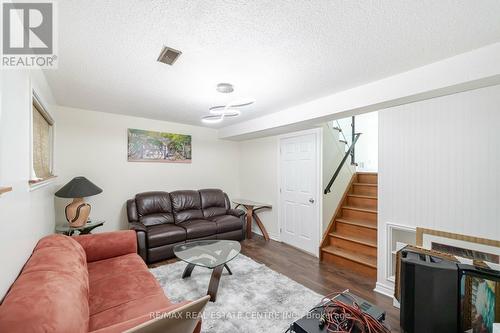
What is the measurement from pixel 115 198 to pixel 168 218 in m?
1.01

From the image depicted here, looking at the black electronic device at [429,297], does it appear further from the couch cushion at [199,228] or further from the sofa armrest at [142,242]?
the sofa armrest at [142,242]

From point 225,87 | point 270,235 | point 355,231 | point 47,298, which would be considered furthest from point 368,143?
point 47,298

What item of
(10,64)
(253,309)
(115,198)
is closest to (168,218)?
(115,198)

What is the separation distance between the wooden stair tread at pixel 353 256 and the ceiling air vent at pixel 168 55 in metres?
3.29

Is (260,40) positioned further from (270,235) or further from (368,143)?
(368,143)

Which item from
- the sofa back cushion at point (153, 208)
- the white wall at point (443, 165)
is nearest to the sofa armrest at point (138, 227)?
the sofa back cushion at point (153, 208)

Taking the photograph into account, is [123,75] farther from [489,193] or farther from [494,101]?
[489,193]

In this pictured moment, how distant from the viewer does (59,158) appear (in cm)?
331

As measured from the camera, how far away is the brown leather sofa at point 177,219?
3.16 m

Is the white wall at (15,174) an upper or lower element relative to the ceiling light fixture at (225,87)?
lower

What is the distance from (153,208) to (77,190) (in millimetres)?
1145

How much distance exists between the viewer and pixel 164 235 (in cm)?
321

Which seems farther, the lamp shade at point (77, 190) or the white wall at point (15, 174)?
the lamp shade at point (77, 190)

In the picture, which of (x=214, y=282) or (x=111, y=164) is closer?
(x=214, y=282)
